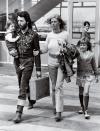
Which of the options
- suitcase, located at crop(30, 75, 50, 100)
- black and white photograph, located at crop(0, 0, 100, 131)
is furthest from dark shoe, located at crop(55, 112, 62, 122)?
suitcase, located at crop(30, 75, 50, 100)

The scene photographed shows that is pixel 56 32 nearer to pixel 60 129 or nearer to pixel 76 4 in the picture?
pixel 60 129

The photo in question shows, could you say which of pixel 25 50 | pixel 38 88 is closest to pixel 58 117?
pixel 38 88

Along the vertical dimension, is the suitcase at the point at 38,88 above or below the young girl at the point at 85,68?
below

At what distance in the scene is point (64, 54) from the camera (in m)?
7.11

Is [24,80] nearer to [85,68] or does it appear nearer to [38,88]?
[38,88]

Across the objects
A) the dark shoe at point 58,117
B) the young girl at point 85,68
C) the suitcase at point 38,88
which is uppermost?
the young girl at point 85,68

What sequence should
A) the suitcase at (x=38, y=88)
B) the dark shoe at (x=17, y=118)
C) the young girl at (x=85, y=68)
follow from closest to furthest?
the dark shoe at (x=17, y=118) < the suitcase at (x=38, y=88) < the young girl at (x=85, y=68)

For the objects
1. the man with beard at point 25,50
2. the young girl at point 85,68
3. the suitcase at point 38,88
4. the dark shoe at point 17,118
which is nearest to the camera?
the dark shoe at point 17,118

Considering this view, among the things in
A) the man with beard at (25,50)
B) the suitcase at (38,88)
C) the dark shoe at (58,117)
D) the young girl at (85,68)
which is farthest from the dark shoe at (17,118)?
the young girl at (85,68)

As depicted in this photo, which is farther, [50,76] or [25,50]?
[50,76]

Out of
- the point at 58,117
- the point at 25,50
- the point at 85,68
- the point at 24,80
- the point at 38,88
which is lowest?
the point at 58,117

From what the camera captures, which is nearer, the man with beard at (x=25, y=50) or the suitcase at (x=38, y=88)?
the man with beard at (x=25, y=50)

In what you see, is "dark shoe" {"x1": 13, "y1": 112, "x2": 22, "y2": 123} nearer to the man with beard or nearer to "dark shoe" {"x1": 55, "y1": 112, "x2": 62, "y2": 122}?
the man with beard

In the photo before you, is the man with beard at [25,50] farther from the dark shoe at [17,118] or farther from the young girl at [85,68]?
the young girl at [85,68]
